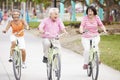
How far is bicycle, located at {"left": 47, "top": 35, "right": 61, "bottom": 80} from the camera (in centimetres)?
1024

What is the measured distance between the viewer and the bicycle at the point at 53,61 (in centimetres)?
1024

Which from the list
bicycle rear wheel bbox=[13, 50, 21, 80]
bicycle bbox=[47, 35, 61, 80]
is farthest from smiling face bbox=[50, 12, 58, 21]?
bicycle rear wheel bbox=[13, 50, 21, 80]

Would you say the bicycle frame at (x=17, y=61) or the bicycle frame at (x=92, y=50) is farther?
the bicycle frame at (x=17, y=61)

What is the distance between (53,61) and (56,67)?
186 mm

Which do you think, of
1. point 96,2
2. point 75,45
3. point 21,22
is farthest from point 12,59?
point 96,2

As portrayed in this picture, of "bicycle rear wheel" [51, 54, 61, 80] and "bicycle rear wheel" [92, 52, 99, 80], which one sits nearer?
"bicycle rear wheel" [51, 54, 61, 80]

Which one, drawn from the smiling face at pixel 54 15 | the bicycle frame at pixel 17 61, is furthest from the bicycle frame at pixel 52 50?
the bicycle frame at pixel 17 61

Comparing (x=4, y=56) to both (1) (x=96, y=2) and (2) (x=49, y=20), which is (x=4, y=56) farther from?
(1) (x=96, y=2)

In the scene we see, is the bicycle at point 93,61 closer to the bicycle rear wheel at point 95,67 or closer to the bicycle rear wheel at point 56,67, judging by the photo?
the bicycle rear wheel at point 95,67

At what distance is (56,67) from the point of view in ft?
33.7

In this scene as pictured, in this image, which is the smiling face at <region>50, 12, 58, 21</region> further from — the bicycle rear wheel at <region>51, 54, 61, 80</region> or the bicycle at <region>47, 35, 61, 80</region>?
the bicycle rear wheel at <region>51, 54, 61, 80</region>

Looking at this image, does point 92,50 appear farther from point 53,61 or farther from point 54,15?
point 54,15

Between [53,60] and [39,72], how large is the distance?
2.10 m

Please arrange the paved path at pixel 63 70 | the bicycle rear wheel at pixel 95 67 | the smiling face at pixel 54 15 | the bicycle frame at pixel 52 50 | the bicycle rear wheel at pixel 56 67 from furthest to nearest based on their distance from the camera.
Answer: the paved path at pixel 63 70 < the bicycle rear wheel at pixel 95 67 < the smiling face at pixel 54 15 < the bicycle frame at pixel 52 50 < the bicycle rear wheel at pixel 56 67
